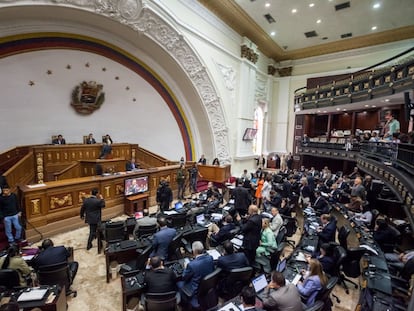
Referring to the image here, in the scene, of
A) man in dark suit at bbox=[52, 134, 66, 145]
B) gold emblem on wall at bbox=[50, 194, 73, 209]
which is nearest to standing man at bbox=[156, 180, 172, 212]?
gold emblem on wall at bbox=[50, 194, 73, 209]

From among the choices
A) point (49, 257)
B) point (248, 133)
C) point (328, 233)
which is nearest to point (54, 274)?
point (49, 257)

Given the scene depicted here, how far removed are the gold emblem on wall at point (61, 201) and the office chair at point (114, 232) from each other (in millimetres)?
2122

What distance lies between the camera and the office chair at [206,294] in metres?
3.00

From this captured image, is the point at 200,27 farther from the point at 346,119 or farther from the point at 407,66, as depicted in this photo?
the point at 346,119

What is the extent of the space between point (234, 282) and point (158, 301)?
115cm

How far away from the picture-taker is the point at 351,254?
411 centimetres

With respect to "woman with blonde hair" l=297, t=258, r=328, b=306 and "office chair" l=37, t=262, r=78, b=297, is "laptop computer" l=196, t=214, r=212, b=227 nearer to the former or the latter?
"woman with blonde hair" l=297, t=258, r=328, b=306

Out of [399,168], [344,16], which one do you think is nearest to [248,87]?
[344,16]

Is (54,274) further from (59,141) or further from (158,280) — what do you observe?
(59,141)

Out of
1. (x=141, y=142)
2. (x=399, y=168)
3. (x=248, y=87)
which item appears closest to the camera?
(x=399, y=168)

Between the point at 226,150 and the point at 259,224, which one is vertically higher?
the point at 226,150

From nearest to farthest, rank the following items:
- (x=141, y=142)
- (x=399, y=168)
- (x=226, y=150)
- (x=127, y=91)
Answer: (x=399, y=168), (x=127, y=91), (x=141, y=142), (x=226, y=150)

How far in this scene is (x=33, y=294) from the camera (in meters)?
2.88

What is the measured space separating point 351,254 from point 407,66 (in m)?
7.05
